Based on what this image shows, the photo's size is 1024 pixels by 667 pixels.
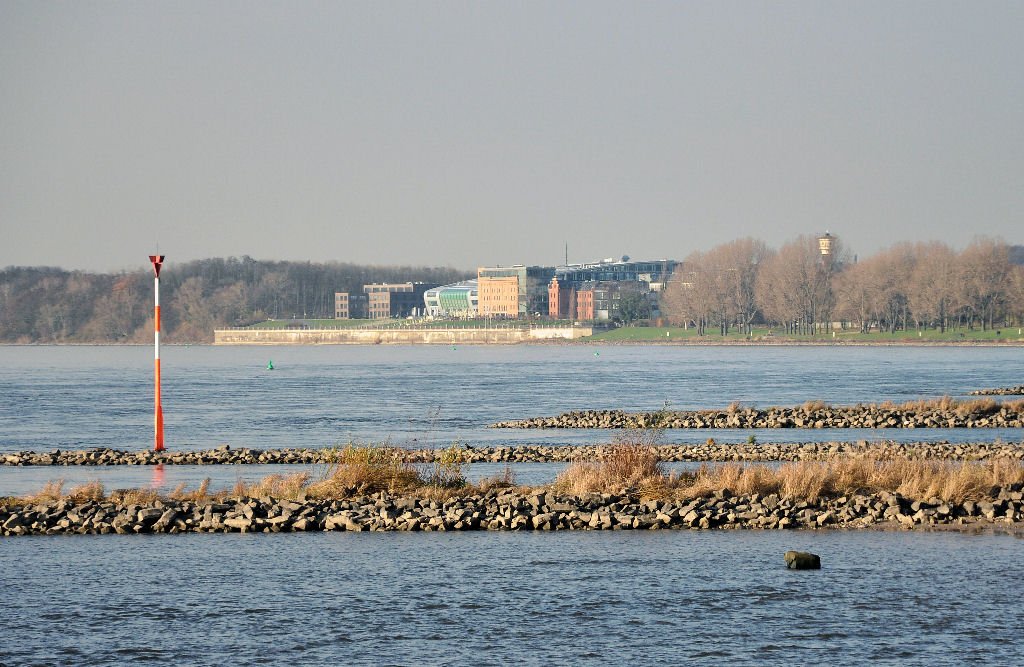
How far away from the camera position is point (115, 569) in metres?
22.2

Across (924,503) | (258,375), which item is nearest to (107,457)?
(924,503)

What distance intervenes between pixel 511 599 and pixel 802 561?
4644mm

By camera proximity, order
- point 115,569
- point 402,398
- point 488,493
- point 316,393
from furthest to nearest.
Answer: point 316,393
point 402,398
point 488,493
point 115,569

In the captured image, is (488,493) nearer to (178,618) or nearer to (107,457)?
(178,618)

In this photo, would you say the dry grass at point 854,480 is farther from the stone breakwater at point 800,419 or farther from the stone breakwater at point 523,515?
the stone breakwater at point 800,419

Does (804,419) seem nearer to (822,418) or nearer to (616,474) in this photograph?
(822,418)

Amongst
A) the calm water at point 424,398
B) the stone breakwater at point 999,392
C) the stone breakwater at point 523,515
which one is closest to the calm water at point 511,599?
the stone breakwater at point 523,515

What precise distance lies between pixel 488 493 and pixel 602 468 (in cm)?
242

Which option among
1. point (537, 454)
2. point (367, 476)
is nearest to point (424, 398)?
point (537, 454)

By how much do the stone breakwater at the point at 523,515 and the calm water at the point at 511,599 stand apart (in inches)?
28.0

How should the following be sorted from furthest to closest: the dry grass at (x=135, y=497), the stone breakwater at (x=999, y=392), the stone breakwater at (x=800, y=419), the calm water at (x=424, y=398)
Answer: the stone breakwater at (x=999, y=392), the stone breakwater at (x=800, y=419), the calm water at (x=424, y=398), the dry grass at (x=135, y=497)

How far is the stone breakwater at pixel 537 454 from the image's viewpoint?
40.1 metres

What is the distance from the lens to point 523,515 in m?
26.3

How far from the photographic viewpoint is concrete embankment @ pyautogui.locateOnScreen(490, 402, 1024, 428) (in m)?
53.5
